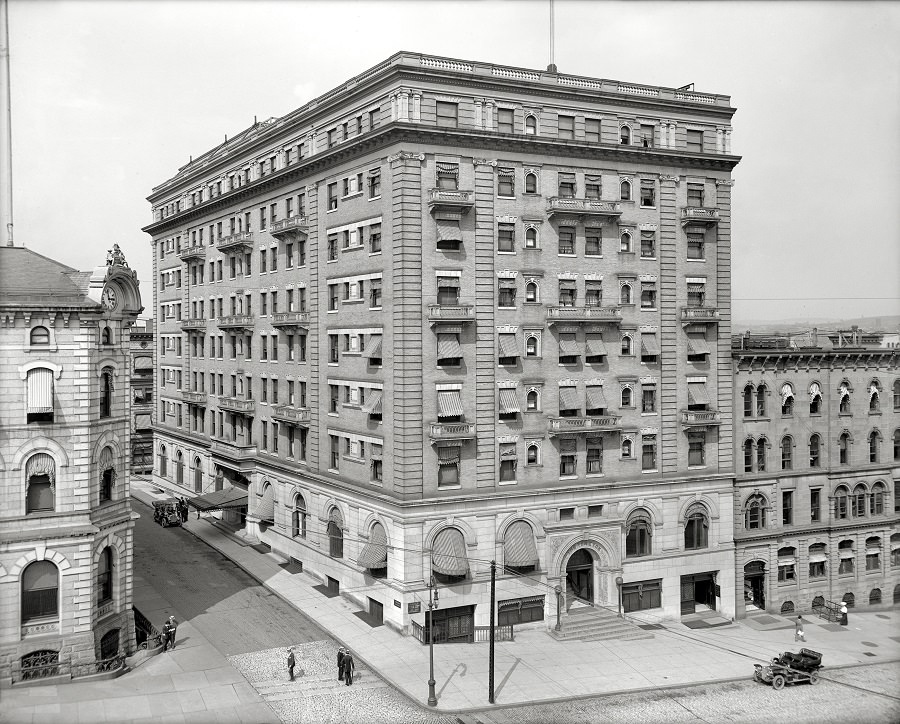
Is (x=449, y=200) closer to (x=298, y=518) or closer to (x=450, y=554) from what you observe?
(x=450, y=554)

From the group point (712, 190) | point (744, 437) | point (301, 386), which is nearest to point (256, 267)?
point (301, 386)

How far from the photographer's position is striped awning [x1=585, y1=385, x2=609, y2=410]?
50719 mm

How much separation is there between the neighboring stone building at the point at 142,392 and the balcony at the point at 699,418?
65.6m

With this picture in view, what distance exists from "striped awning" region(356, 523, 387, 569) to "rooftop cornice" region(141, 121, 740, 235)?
72.8 feet

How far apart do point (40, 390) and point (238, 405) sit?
91.1ft

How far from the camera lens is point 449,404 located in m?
47.0

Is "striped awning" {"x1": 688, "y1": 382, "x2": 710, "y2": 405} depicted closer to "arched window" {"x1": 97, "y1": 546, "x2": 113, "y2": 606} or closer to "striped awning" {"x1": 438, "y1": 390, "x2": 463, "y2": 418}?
"striped awning" {"x1": 438, "y1": 390, "x2": 463, "y2": 418}

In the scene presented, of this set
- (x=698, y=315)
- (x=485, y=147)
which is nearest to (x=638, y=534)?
(x=698, y=315)

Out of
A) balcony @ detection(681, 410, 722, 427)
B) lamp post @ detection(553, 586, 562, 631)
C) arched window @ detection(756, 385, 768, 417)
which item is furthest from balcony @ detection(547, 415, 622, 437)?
arched window @ detection(756, 385, 768, 417)

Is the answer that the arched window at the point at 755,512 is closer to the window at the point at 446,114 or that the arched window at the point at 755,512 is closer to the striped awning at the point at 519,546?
the striped awning at the point at 519,546

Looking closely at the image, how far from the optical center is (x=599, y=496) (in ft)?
167

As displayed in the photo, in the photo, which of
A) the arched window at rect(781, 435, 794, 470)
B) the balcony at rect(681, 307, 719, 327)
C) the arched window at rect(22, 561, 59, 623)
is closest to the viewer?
the arched window at rect(22, 561, 59, 623)

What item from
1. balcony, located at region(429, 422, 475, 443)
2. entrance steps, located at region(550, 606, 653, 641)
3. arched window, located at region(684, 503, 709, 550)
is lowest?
entrance steps, located at region(550, 606, 653, 641)

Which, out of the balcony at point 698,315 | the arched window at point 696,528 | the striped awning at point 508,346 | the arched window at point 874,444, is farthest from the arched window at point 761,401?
the striped awning at point 508,346
